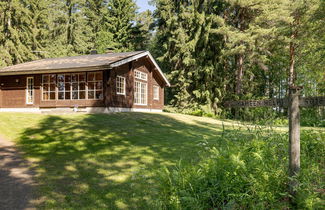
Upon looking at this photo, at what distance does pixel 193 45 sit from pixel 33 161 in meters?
23.3

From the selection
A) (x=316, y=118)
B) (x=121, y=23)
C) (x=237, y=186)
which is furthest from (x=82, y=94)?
(x=121, y=23)

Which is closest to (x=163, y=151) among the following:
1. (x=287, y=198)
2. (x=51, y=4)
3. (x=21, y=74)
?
(x=287, y=198)

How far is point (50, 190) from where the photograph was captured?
506 cm

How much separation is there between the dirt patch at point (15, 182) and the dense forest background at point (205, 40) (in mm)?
19135

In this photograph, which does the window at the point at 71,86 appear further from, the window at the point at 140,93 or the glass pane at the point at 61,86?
the window at the point at 140,93

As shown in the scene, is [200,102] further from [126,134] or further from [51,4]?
[51,4]

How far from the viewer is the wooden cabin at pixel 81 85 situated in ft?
57.2

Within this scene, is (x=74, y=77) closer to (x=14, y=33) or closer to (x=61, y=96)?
(x=61, y=96)

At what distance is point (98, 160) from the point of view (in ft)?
23.1

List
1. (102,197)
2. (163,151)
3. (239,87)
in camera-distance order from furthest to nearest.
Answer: (239,87) < (163,151) < (102,197)

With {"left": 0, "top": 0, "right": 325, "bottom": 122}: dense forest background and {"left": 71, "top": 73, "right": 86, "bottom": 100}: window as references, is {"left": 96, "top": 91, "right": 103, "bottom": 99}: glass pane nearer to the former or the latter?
{"left": 71, "top": 73, "right": 86, "bottom": 100}: window

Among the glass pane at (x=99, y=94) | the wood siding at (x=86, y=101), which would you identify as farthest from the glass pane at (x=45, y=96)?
the glass pane at (x=99, y=94)

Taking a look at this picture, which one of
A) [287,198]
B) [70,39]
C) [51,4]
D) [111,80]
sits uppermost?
[51,4]

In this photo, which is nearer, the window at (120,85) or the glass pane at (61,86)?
the window at (120,85)
